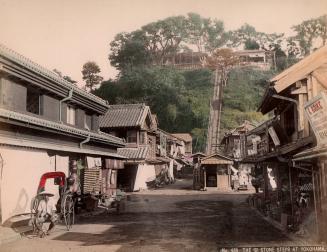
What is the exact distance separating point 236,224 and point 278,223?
1542 mm

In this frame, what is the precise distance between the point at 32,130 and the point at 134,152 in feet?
66.6

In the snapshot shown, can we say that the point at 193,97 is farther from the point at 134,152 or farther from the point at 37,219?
the point at 37,219

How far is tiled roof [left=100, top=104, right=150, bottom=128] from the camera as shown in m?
34.4

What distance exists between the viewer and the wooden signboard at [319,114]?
26.5ft

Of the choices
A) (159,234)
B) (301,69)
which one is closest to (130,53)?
(301,69)

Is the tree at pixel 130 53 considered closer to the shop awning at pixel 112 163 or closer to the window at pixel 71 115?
the window at pixel 71 115

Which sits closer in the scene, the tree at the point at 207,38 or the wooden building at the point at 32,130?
the wooden building at the point at 32,130

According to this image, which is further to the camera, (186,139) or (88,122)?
(186,139)

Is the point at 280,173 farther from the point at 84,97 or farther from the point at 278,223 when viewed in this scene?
the point at 84,97

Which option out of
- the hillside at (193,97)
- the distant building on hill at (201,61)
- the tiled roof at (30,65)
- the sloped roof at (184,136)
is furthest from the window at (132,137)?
the sloped roof at (184,136)

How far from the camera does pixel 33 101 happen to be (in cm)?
1534

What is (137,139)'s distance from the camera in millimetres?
34500

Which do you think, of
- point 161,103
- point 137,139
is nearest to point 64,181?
point 137,139

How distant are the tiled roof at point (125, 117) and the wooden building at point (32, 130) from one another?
14.8 m
